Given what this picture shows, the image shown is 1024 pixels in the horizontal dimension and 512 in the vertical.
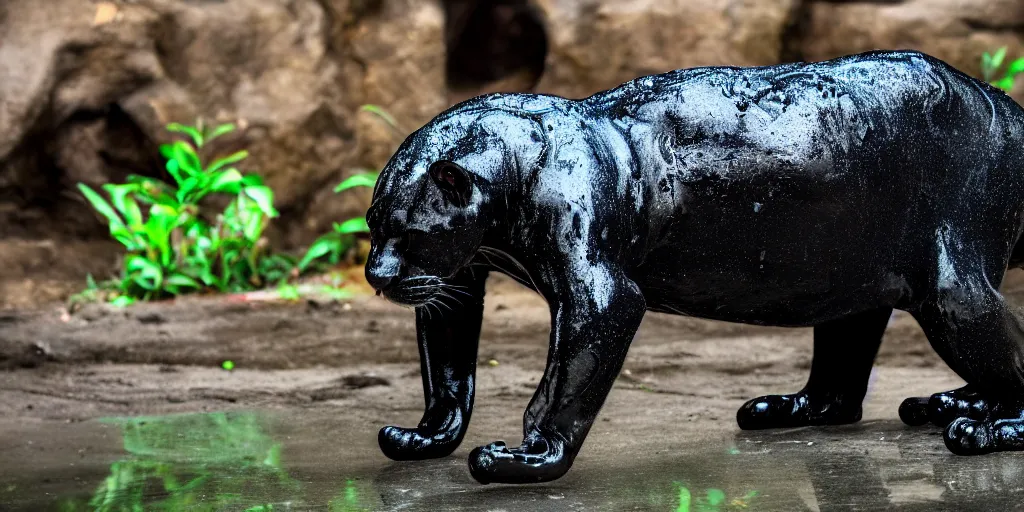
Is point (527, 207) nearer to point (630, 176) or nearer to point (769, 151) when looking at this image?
point (630, 176)

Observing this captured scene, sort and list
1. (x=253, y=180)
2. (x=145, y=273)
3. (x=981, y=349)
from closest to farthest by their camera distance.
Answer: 1. (x=981, y=349)
2. (x=145, y=273)
3. (x=253, y=180)

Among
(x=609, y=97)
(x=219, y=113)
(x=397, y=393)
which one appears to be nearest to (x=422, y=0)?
(x=219, y=113)

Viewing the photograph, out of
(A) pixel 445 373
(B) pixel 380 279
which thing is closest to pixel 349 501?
(B) pixel 380 279

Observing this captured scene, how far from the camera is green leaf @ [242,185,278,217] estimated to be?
680 cm

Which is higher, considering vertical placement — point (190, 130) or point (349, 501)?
point (349, 501)

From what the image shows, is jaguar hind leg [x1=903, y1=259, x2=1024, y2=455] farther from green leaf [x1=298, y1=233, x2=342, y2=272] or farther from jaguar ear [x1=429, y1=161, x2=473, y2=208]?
green leaf [x1=298, y1=233, x2=342, y2=272]

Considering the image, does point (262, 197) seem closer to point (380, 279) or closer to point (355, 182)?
point (355, 182)

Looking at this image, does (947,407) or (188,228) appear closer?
(947,407)

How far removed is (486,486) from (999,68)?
5827 millimetres

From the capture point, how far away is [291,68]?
25.0 ft

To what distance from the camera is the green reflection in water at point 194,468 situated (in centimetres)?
304

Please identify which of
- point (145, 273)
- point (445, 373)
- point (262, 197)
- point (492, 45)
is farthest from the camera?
point (492, 45)

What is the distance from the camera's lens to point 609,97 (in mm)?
3418

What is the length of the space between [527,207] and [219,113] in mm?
4824
